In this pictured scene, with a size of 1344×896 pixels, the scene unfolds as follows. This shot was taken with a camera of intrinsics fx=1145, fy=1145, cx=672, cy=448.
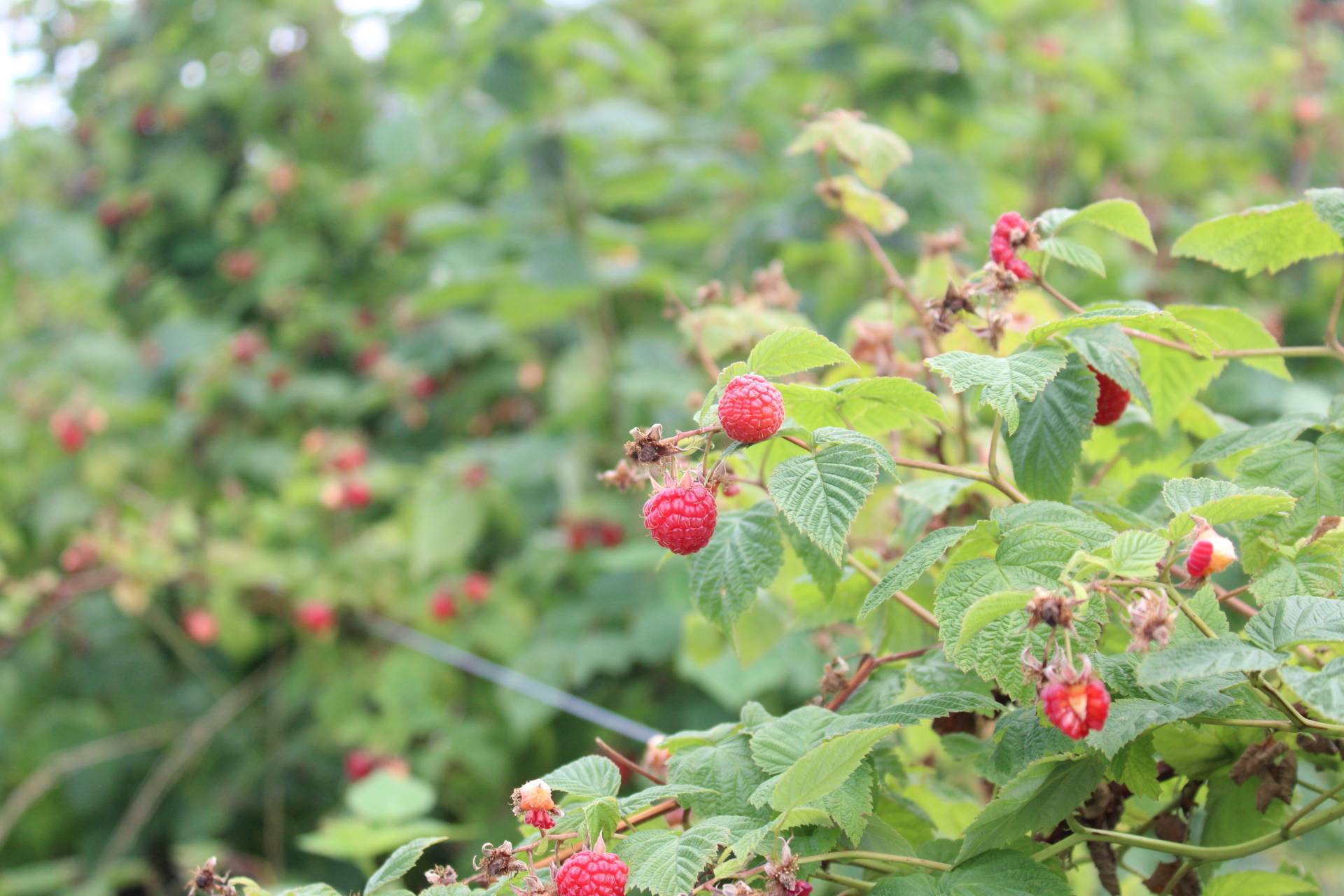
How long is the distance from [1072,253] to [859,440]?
0.29 meters

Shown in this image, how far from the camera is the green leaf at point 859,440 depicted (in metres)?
0.76

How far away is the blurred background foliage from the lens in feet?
8.85

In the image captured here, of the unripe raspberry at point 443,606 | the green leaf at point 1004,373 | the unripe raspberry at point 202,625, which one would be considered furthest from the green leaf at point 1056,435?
the unripe raspberry at point 202,625

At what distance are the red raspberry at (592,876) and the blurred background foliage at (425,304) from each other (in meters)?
1.33

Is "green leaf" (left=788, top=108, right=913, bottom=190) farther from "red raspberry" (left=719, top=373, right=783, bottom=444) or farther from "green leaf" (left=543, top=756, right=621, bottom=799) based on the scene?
"green leaf" (left=543, top=756, right=621, bottom=799)

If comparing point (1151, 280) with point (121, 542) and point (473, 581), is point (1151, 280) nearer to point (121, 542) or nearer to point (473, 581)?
point (473, 581)

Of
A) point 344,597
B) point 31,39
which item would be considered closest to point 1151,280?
point 344,597

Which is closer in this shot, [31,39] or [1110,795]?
[1110,795]

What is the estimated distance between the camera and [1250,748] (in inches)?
33.7

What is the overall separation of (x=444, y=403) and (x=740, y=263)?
1245 mm

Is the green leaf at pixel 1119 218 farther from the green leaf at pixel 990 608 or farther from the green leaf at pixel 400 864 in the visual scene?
the green leaf at pixel 400 864

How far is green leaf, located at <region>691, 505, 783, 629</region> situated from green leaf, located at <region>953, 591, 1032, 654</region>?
22 cm

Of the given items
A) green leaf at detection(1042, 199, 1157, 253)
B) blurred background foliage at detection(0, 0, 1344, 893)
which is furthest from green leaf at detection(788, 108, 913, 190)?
blurred background foliage at detection(0, 0, 1344, 893)

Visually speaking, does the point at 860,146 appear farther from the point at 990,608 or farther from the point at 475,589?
the point at 475,589
